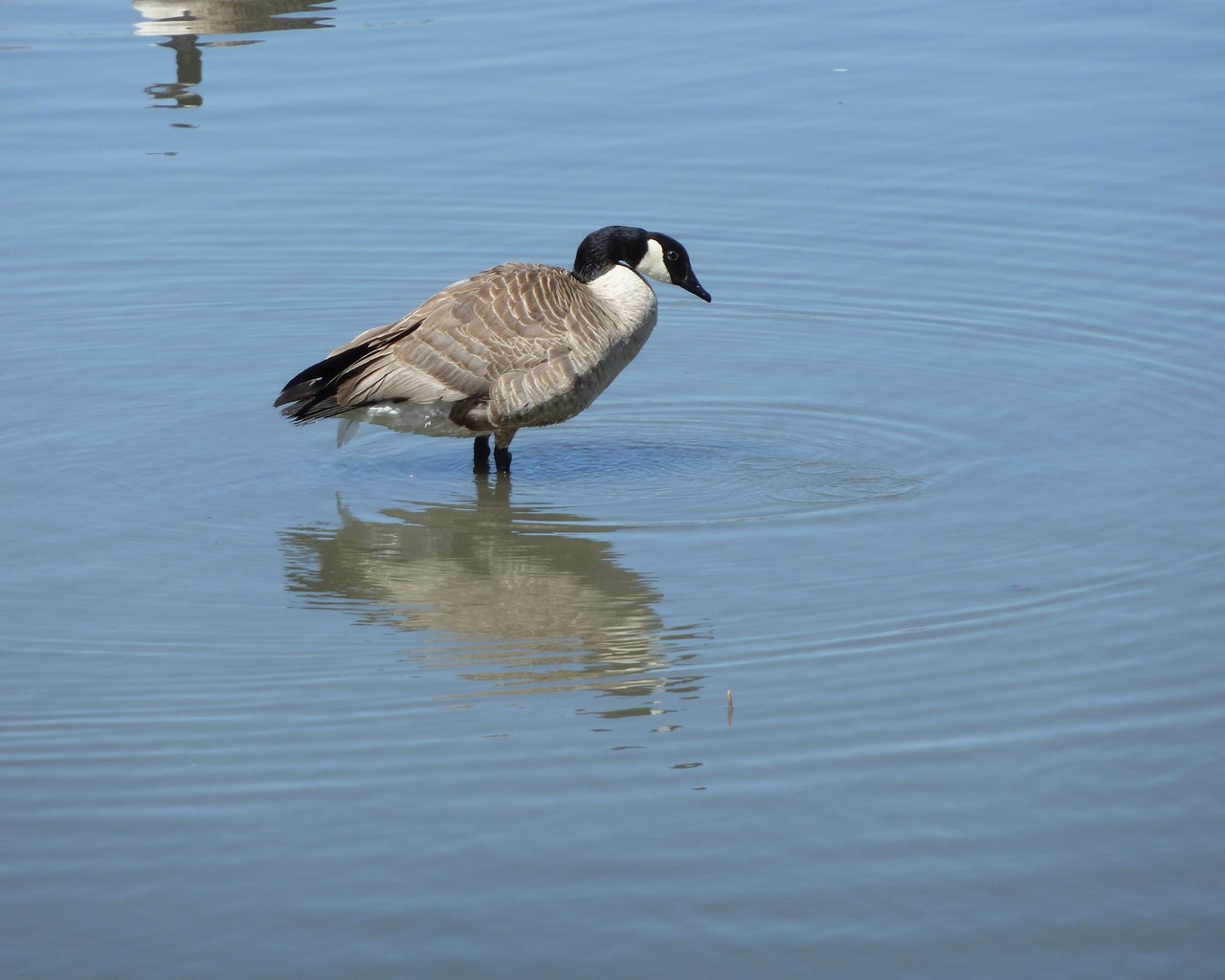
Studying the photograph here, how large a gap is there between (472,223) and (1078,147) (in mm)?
4727

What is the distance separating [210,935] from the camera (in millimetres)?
4941

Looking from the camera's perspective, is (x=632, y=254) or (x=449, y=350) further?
(x=632, y=254)

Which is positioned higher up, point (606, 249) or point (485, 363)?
point (606, 249)

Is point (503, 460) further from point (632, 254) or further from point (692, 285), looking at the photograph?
point (692, 285)

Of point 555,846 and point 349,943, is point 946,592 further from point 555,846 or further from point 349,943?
point 349,943

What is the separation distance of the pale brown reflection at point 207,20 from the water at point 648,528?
1.66ft

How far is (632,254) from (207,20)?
10459 millimetres

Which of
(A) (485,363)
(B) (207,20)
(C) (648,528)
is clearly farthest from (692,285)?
(B) (207,20)

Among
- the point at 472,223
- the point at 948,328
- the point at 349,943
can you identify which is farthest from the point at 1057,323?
the point at 349,943

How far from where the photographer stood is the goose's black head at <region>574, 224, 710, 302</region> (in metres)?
10.2

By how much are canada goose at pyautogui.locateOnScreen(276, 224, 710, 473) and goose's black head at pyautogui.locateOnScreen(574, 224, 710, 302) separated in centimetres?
26

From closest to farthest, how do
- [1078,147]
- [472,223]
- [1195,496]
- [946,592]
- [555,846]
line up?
Result: [555,846] → [946,592] → [1195,496] → [472,223] → [1078,147]

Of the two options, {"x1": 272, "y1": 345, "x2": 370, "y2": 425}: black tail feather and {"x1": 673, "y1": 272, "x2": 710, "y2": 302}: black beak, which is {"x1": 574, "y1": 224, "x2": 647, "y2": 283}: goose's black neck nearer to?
{"x1": 673, "y1": 272, "x2": 710, "y2": 302}: black beak

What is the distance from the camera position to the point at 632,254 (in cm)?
1022
